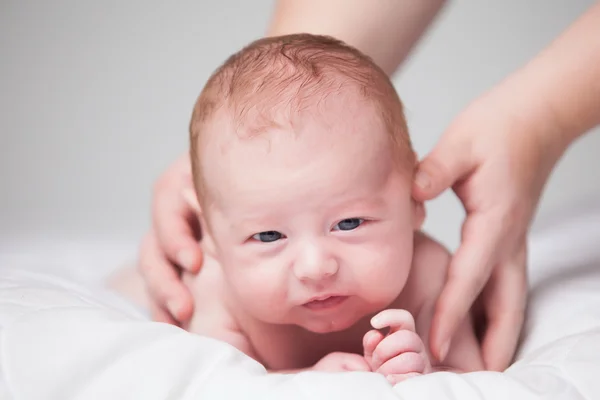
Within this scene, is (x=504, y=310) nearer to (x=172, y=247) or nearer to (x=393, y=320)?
(x=393, y=320)

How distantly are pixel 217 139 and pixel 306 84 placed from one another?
124 millimetres

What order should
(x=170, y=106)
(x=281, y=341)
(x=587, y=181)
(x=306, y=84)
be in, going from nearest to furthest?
(x=306, y=84) → (x=281, y=341) → (x=587, y=181) → (x=170, y=106)

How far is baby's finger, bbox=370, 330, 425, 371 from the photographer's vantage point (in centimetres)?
98

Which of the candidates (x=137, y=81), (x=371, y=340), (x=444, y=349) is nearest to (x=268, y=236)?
(x=371, y=340)

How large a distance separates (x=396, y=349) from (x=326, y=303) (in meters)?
0.12

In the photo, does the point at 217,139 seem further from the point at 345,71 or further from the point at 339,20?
the point at 339,20

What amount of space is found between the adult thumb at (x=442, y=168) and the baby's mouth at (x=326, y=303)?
6.5 inches

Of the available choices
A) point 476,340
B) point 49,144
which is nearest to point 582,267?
point 476,340

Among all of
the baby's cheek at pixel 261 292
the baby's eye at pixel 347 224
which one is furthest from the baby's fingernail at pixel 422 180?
the baby's cheek at pixel 261 292

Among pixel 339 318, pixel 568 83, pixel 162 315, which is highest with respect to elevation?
pixel 568 83

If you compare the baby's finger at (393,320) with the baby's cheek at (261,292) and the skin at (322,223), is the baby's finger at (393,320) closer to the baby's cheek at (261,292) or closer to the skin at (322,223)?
the skin at (322,223)

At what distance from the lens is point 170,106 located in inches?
98.3

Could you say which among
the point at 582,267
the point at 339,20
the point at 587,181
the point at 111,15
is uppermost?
the point at 339,20

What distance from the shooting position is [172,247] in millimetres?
1307
